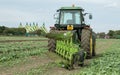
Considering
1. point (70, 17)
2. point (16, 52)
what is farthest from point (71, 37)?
point (16, 52)

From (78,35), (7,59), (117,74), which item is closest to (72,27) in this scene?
(78,35)

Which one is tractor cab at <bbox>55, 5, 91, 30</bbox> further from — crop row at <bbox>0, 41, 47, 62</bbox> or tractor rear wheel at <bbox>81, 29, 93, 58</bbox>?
crop row at <bbox>0, 41, 47, 62</bbox>

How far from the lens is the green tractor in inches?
580

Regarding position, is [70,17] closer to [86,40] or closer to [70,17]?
[70,17]

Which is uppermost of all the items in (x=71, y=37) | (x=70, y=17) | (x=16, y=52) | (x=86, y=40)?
(x=70, y=17)

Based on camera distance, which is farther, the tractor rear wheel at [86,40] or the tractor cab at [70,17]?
the tractor cab at [70,17]

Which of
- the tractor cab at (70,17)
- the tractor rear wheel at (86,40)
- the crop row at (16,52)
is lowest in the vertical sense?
the crop row at (16,52)

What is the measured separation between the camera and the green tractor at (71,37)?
48.3 ft

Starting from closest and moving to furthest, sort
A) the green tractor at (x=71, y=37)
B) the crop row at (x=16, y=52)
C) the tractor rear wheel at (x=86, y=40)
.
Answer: the green tractor at (x=71, y=37) → the tractor rear wheel at (x=86, y=40) → the crop row at (x=16, y=52)

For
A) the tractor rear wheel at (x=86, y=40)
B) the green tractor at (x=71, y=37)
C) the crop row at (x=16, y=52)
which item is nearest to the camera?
the green tractor at (x=71, y=37)

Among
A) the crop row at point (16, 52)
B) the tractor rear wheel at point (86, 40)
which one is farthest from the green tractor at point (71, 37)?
the crop row at point (16, 52)

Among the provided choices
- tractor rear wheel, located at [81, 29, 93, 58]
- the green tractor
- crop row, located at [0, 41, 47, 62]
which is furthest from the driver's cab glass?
crop row, located at [0, 41, 47, 62]

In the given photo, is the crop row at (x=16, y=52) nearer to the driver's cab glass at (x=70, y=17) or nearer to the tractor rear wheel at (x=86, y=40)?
the driver's cab glass at (x=70, y=17)

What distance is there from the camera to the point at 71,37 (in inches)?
577
